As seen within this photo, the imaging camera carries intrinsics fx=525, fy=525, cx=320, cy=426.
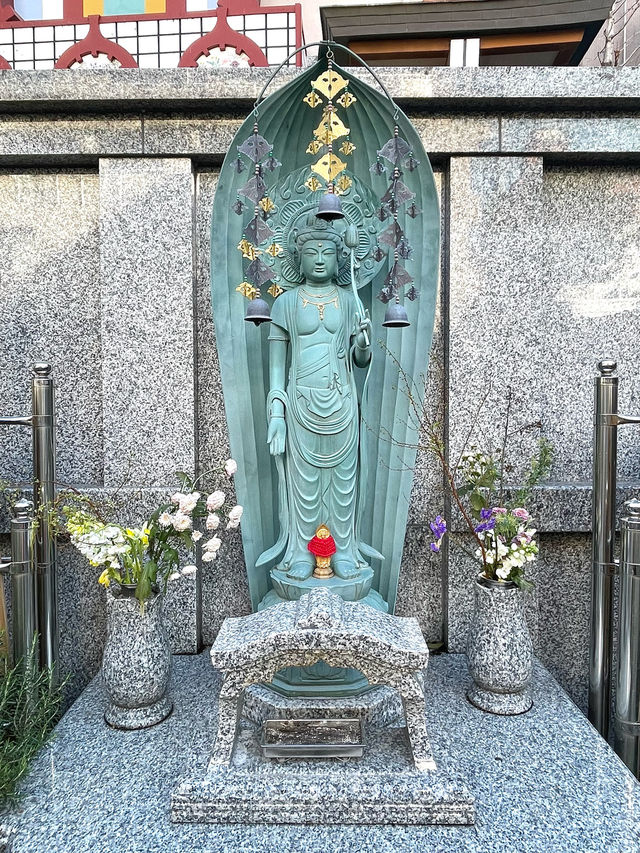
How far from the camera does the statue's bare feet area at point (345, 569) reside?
2961 millimetres

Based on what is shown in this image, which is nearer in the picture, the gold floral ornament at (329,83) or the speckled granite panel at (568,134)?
the gold floral ornament at (329,83)

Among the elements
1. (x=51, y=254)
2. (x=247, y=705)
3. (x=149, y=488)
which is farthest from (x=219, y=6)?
(x=247, y=705)

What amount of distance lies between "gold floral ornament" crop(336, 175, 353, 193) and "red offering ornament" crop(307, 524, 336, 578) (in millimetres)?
2003

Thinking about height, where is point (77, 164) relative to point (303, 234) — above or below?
above

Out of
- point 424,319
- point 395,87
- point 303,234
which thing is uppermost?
point 395,87

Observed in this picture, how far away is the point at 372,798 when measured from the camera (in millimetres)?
Answer: 2189

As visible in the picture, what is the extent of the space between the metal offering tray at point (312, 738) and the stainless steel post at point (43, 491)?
5.08 feet

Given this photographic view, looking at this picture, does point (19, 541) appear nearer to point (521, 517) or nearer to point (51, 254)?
point (51, 254)

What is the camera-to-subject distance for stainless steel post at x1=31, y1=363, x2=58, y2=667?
3136mm

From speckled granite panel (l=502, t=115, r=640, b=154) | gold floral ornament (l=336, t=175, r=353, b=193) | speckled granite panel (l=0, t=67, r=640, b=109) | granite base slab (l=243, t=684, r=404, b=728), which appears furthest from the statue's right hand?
speckled granite panel (l=502, t=115, r=640, b=154)

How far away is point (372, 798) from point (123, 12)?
5.88 metres

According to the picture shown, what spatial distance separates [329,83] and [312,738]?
3.18 m

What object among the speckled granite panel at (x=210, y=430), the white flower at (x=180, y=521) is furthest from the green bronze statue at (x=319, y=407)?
the speckled granite panel at (x=210, y=430)

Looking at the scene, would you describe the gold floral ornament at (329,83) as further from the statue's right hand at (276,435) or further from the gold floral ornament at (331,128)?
the statue's right hand at (276,435)
